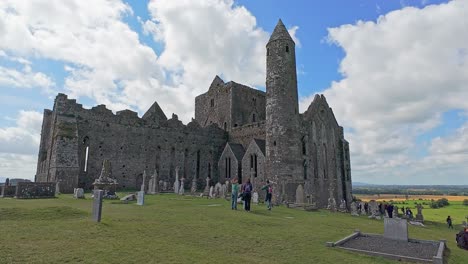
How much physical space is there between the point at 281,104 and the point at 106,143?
18.9m

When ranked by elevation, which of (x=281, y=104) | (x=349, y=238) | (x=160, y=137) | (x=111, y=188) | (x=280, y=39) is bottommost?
(x=349, y=238)

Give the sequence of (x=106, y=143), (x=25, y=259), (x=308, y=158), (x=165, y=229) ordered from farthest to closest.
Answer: (x=308, y=158) < (x=106, y=143) < (x=165, y=229) < (x=25, y=259)

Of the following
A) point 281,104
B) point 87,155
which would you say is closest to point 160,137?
point 87,155

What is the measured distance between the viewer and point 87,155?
3002 cm

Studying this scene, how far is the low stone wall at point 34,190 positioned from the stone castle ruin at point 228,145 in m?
5.43

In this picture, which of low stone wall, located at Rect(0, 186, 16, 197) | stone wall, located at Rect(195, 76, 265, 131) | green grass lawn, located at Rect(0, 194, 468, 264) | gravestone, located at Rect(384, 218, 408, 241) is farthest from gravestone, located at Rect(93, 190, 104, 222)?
stone wall, located at Rect(195, 76, 265, 131)

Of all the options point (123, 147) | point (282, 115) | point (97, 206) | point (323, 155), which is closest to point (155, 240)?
point (97, 206)

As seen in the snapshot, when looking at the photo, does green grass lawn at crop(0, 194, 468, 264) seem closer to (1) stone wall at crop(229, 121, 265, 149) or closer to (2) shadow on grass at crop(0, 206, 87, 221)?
(2) shadow on grass at crop(0, 206, 87, 221)

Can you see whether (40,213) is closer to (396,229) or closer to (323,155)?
(396,229)

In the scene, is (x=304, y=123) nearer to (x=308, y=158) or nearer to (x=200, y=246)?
(x=308, y=158)

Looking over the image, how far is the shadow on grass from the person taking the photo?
10672 mm

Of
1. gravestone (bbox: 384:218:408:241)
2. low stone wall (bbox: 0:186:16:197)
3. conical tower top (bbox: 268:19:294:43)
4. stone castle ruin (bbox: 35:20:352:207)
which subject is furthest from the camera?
conical tower top (bbox: 268:19:294:43)

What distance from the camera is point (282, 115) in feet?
96.3

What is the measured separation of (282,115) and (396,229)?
62.5ft
